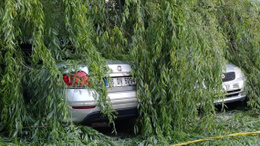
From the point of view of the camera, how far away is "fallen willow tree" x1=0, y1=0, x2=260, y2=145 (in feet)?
13.5

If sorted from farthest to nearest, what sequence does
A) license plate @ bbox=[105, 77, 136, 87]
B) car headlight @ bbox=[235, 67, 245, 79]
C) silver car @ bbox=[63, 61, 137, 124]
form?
car headlight @ bbox=[235, 67, 245, 79], license plate @ bbox=[105, 77, 136, 87], silver car @ bbox=[63, 61, 137, 124]

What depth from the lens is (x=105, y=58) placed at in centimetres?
492

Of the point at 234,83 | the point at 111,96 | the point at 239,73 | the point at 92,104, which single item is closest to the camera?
the point at 92,104

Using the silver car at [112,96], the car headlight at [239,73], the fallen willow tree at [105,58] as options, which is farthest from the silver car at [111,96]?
the car headlight at [239,73]

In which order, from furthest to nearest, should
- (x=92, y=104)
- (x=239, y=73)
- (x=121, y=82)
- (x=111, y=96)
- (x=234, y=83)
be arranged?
(x=239, y=73) < (x=234, y=83) < (x=121, y=82) < (x=111, y=96) < (x=92, y=104)

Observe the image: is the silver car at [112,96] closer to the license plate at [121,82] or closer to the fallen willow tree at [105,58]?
the license plate at [121,82]

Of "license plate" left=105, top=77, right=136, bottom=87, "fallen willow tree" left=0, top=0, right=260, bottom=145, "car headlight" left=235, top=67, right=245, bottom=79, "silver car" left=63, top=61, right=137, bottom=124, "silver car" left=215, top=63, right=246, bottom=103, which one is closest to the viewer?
"fallen willow tree" left=0, top=0, right=260, bottom=145

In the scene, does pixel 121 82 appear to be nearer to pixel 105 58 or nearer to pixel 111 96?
pixel 111 96

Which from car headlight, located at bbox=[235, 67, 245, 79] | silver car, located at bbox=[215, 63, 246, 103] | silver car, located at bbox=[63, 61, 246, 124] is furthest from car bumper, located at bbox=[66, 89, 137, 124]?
car headlight, located at bbox=[235, 67, 245, 79]

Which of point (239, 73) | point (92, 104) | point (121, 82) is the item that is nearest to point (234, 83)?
point (239, 73)

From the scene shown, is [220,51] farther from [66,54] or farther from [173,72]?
[66,54]

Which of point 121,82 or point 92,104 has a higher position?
point 121,82

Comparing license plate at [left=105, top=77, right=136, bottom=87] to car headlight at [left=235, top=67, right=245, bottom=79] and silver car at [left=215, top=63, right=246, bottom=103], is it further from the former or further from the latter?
car headlight at [left=235, top=67, right=245, bottom=79]

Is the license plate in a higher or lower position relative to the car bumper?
higher
